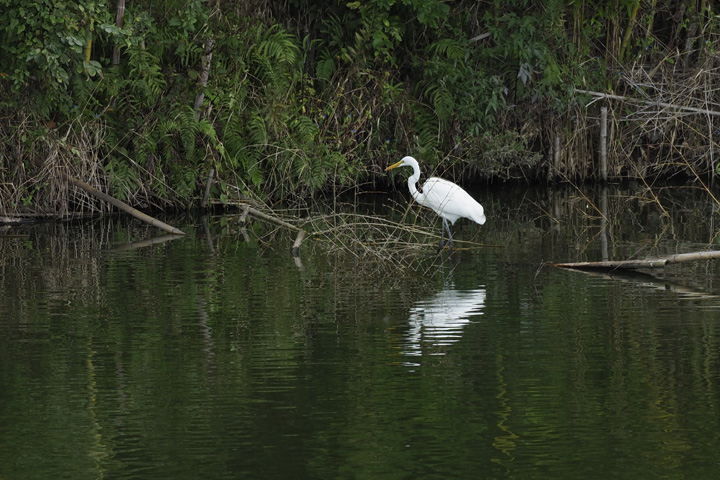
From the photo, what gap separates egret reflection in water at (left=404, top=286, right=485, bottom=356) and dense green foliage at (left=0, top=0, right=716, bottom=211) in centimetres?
498

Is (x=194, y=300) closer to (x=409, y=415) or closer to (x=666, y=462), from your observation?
(x=409, y=415)

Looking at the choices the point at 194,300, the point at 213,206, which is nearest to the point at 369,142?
the point at 213,206

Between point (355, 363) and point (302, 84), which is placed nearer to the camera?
point (355, 363)

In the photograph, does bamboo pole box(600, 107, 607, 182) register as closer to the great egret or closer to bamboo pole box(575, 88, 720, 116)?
bamboo pole box(575, 88, 720, 116)

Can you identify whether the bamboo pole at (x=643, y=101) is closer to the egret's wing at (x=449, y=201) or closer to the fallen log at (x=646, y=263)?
the egret's wing at (x=449, y=201)

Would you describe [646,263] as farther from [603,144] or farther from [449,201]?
[603,144]

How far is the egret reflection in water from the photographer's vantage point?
8.29 metres

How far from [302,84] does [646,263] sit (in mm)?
8166

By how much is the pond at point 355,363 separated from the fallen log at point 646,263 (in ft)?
0.42

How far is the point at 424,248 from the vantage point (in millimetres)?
12812

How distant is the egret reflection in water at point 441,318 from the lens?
829 centimetres

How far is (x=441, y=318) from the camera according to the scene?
913 cm

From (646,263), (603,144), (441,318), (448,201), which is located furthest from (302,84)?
(441,318)

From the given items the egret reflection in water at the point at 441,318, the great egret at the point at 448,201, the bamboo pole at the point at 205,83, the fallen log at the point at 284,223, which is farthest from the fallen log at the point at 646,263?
the bamboo pole at the point at 205,83
